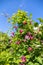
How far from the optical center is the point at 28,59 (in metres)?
4.64

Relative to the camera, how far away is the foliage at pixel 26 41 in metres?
4.62

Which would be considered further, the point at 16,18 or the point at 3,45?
the point at 3,45

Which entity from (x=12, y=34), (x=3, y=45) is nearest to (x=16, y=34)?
(x=12, y=34)

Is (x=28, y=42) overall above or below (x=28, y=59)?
above

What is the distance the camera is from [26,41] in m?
4.83

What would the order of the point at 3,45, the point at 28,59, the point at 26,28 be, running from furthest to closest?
the point at 3,45
the point at 26,28
the point at 28,59

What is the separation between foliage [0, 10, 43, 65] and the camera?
4.62 m

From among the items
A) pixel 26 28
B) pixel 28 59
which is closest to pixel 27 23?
pixel 26 28

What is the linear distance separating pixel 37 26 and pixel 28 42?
1.35 ft

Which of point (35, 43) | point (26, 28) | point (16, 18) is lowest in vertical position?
point (35, 43)

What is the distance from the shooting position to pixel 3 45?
236 inches

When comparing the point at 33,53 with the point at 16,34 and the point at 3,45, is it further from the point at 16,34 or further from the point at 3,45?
the point at 3,45

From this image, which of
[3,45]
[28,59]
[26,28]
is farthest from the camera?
[3,45]

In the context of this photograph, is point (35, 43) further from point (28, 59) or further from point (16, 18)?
point (16, 18)
